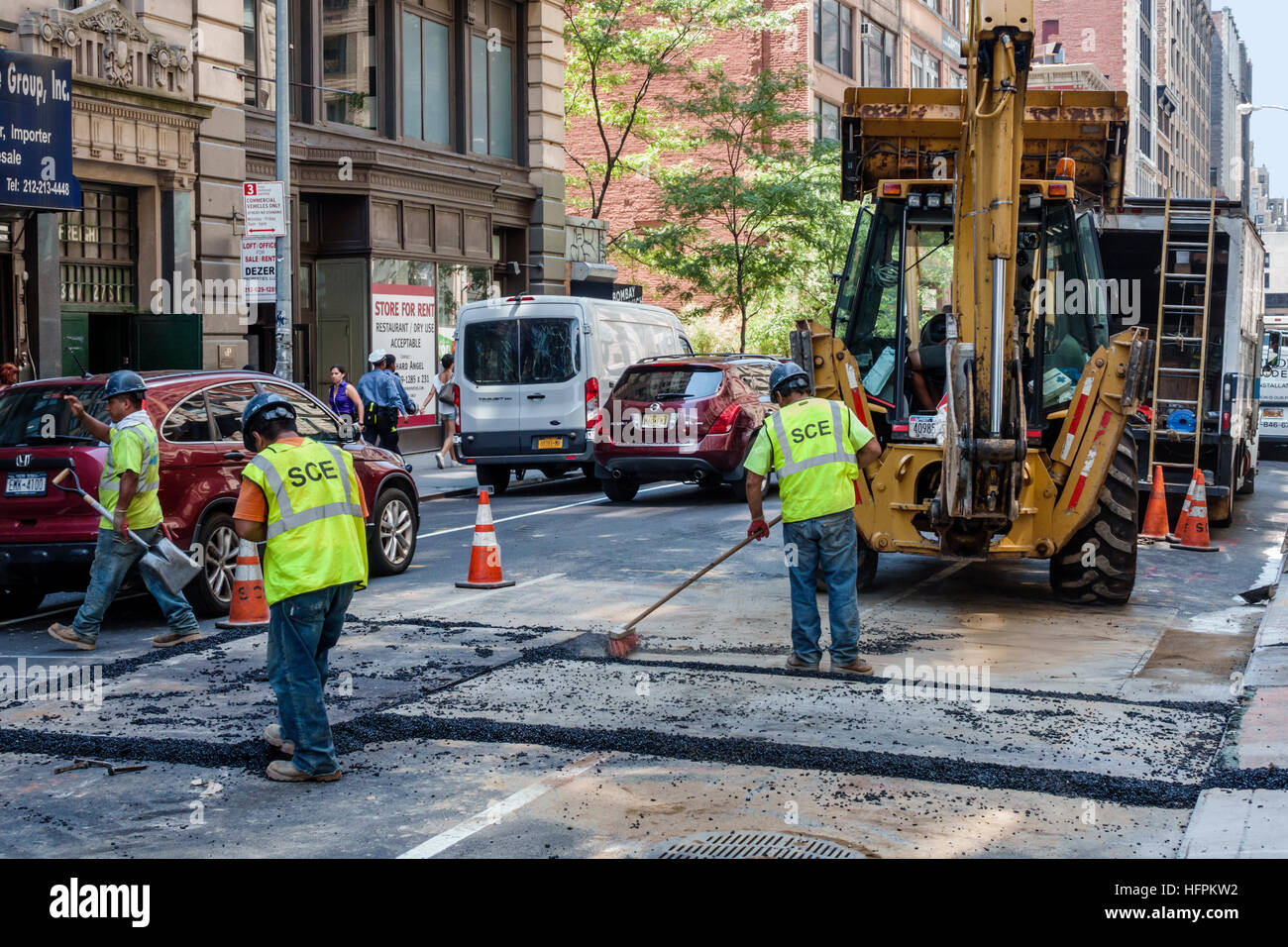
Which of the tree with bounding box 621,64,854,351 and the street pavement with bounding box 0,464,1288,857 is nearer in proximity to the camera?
the street pavement with bounding box 0,464,1288,857

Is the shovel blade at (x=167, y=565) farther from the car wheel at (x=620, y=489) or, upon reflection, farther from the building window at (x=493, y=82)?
the building window at (x=493, y=82)

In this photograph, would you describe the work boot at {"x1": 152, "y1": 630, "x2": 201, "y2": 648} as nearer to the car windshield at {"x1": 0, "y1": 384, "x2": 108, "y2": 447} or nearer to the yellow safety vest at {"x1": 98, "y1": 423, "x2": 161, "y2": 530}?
the yellow safety vest at {"x1": 98, "y1": 423, "x2": 161, "y2": 530}

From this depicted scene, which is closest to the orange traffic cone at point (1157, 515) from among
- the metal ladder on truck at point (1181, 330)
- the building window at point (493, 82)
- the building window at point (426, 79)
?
the metal ladder on truck at point (1181, 330)

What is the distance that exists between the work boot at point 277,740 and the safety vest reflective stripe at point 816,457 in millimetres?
3300

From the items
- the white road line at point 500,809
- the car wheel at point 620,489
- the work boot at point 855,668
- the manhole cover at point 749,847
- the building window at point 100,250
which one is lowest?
the white road line at point 500,809

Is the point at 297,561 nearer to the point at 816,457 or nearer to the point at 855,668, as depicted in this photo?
the point at 816,457

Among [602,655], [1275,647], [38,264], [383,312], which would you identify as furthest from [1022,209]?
[383,312]

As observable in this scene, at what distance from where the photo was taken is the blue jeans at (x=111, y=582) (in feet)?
29.9

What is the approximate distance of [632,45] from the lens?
3216 cm

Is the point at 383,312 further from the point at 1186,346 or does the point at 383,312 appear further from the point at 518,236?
the point at 1186,346

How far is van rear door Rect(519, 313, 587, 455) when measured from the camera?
19.4m

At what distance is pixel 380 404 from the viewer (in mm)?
19656

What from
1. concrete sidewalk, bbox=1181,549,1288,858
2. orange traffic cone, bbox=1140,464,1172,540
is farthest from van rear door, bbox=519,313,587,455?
concrete sidewalk, bbox=1181,549,1288,858

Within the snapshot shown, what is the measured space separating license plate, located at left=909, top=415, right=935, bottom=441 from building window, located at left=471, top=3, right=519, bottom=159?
18.6 metres
